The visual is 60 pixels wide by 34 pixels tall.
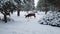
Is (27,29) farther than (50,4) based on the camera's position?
No

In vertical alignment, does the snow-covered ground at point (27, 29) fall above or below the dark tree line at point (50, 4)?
below

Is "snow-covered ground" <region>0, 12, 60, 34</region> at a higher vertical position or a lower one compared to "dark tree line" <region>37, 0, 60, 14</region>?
lower

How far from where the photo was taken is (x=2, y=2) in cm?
1236

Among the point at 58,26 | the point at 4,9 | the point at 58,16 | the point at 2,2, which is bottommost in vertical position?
the point at 58,26

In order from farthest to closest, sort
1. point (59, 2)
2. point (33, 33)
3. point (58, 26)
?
1. point (59, 2)
2. point (58, 26)
3. point (33, 33)

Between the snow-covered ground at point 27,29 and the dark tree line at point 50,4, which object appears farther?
the dark tree line at point 50,4

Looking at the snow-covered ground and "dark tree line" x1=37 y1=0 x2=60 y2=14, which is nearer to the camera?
the snow-covered ground

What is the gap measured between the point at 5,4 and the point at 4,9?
619mm

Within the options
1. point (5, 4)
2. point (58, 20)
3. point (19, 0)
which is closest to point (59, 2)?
point (58, 20)

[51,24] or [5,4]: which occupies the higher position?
[5,4]

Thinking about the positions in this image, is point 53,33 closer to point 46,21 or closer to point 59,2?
point 46,21

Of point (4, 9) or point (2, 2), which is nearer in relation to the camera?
point (2, 2)

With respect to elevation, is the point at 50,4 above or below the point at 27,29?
above

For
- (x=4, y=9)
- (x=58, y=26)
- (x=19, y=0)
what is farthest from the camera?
(x=19, y=0)
